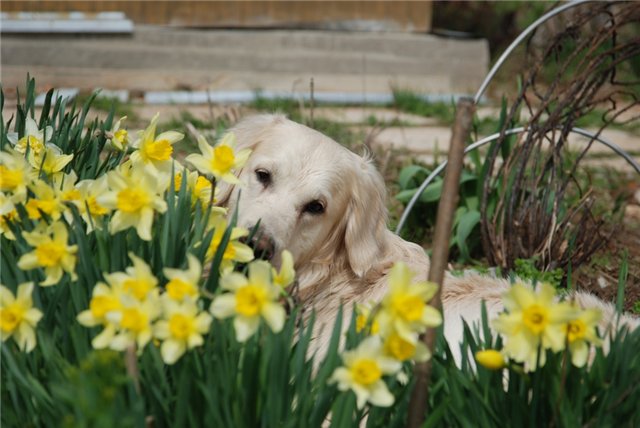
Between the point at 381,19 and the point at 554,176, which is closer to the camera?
the point at 554,176

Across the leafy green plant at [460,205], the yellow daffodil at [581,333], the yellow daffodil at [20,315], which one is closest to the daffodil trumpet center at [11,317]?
the yellow daffodil at [20,315]

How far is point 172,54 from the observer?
25.4ft

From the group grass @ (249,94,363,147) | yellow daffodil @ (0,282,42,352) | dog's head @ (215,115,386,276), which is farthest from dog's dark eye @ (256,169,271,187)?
grass @ (249,94,363,147)

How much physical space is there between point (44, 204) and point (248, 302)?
594 millimetres

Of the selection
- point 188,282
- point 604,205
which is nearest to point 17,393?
point 188,282

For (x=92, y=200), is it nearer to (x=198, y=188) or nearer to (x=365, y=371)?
(x=198, y=188)

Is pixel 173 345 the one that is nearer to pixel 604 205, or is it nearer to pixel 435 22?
pixel 604 205

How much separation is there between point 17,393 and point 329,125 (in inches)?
176

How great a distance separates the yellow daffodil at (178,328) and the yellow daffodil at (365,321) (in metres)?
0.29

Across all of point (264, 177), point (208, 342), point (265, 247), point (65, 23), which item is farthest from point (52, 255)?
point (65, 23)

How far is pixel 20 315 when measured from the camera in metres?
1.71

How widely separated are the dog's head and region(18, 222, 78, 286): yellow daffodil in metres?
1.11

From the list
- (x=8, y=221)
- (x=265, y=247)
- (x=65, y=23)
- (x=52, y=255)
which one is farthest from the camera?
(x=65, y=23)

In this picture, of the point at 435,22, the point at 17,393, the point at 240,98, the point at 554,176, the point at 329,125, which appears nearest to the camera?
the point at 17,393
